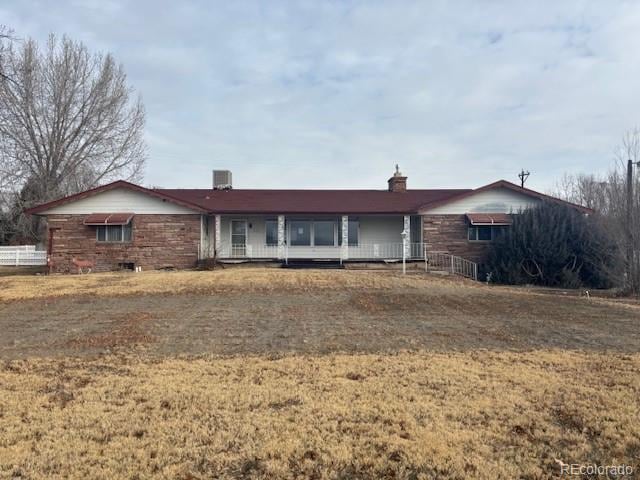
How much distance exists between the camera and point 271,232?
74.0ft

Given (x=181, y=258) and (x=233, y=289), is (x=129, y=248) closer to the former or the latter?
(x=181, y=258)

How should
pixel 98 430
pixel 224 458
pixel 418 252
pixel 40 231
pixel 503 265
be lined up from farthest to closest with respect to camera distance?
pixel 40 231 < pixel 418 252 < pixel 503 265 < pixel 98 430 < pixel 224 458

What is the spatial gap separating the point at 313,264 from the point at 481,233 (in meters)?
7.76

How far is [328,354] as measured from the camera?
672 centimetres

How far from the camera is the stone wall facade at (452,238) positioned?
2133cm

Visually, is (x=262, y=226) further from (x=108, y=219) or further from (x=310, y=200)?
(x=108, y=219)

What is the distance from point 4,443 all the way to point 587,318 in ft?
34.0

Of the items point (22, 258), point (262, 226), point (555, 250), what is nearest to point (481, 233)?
point (555, 250)

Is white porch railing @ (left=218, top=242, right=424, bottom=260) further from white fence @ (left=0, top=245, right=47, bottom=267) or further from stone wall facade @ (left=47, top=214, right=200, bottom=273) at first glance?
white fence @ (left=0, top=245, right=47, bottom=267)

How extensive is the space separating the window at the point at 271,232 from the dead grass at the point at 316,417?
16194 mm

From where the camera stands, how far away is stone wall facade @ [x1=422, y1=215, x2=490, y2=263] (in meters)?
21.3

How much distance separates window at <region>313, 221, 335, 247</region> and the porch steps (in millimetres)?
1110

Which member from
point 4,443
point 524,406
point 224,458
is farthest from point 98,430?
→ point 524,406

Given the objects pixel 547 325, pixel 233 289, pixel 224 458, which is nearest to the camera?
pixel 224 458
